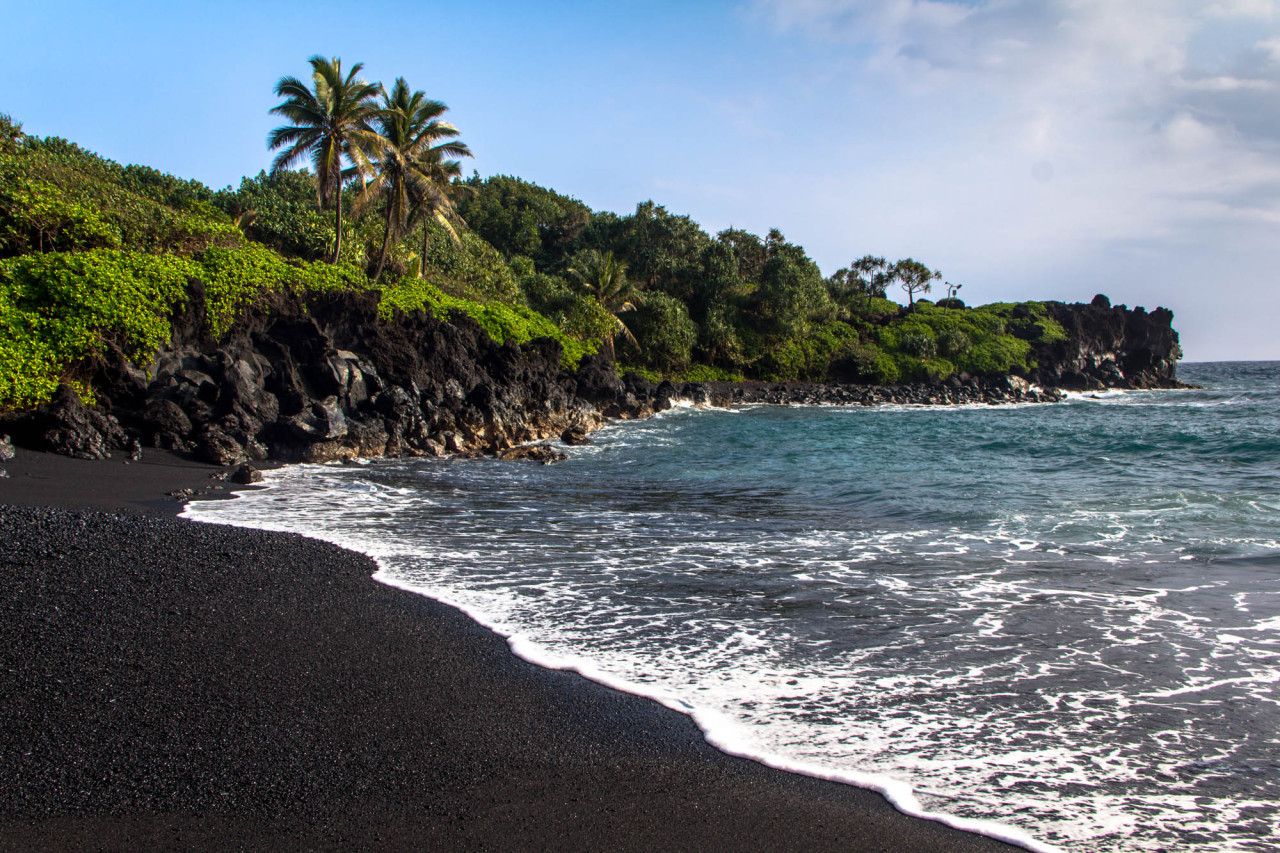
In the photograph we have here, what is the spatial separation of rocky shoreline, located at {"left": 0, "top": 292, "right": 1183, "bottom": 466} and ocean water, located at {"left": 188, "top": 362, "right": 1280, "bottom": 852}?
235 cm

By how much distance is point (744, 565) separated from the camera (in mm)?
9508

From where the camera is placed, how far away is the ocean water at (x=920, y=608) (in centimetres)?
443

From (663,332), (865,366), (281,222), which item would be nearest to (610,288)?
(663,332)

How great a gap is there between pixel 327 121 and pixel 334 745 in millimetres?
29049

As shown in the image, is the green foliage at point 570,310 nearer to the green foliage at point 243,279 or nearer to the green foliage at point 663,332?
the green foliage at point 663,332

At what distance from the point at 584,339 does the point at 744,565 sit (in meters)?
33.9

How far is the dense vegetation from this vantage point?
17688mm

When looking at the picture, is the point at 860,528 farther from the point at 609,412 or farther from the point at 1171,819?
the point at 609,412

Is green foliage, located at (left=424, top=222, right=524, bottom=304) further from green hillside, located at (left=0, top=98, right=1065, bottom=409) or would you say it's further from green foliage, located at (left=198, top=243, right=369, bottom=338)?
green foliage, located at (left=198, top=243, right=369, bottom=338)

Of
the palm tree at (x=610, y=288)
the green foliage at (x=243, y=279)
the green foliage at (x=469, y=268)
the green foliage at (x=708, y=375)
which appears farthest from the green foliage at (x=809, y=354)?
the green foliage at (x=243, y=279)

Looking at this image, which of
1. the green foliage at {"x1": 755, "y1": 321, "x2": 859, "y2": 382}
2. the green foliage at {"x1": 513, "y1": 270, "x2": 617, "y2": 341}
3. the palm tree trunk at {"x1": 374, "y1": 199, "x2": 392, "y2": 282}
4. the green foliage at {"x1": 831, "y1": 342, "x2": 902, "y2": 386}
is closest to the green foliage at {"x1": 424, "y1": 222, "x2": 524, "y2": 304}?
the green foliage at {"x1": 513, "y1": 270, "x2": 617, "y2": 341}

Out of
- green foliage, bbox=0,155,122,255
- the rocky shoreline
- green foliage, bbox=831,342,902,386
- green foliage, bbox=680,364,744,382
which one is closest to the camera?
the rocky shoreline

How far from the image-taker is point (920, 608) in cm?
768

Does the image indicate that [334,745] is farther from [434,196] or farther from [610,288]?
[610,288]
